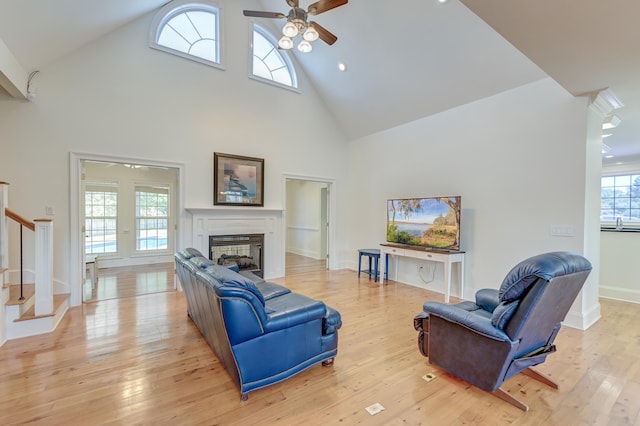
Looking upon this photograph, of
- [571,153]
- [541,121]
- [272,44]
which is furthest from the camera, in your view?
[272,44]

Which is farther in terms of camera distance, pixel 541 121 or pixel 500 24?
pixel 541 121

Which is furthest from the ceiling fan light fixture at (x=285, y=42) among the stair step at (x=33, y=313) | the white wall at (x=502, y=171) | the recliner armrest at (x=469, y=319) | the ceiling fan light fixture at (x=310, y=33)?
the stair step at (x=33, y=313)

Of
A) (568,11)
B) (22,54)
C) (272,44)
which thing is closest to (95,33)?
(22,54)

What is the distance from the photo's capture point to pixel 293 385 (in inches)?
88.7

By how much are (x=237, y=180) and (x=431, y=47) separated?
387 centimetres

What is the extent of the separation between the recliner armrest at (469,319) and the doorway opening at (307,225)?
190 inches

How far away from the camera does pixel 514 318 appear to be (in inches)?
74.7

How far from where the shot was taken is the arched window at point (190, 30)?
15.6 ft

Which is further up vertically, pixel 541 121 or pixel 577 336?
pixel 541 121

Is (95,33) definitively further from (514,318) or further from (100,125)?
(514,318)

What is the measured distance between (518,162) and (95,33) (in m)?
6.24

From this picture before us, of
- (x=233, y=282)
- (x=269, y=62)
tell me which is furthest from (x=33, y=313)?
(x=269, y=62)

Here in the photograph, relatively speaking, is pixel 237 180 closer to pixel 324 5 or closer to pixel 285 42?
pixel 285 42

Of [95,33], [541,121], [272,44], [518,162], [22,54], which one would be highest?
[272,44]
